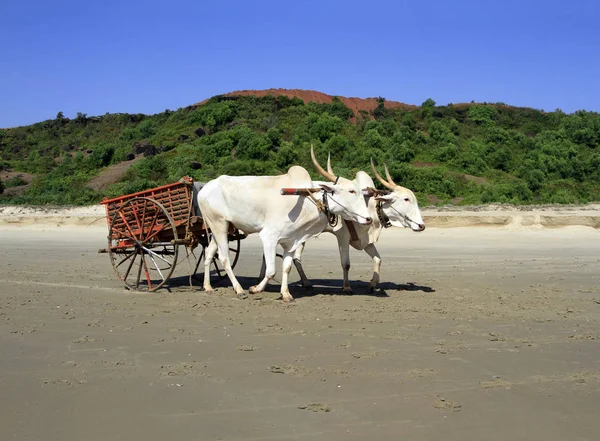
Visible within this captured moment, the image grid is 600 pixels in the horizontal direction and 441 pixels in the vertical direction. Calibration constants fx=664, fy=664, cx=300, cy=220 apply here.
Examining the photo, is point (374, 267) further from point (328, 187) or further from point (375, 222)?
point (328, 187)

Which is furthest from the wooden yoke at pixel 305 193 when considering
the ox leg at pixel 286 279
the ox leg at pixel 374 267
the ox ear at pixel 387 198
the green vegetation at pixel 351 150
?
the green vegetation at pixel 351 150

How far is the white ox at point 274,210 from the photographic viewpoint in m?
9.70

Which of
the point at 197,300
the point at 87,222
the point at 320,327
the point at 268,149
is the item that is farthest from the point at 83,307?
the point at 268,149

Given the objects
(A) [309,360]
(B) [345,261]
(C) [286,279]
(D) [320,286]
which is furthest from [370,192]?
(A) [309,360]

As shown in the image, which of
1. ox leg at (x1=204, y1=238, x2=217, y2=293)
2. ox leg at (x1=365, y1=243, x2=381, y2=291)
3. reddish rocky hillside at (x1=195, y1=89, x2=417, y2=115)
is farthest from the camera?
reddish rocky hillside at (x1=195, y1=89, x2=417, y2=115)

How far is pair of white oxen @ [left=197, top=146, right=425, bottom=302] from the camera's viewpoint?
383 inches

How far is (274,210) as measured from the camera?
9.95 metres

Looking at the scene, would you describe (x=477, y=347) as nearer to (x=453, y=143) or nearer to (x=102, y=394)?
(x=102, y=394)

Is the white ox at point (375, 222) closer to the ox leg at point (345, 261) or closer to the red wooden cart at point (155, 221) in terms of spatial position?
the ox leg at point (345, 261)

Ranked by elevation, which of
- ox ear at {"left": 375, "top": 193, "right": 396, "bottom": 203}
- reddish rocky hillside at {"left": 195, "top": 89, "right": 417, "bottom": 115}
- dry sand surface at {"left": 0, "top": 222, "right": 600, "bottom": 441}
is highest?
reddish rocky hillside at {"left": 195, "top": 89, "right": 417, "bottom": 115}

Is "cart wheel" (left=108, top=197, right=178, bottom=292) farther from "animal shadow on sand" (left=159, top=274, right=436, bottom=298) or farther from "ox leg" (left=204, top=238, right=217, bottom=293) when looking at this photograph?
"animal shadow on sand" (left=159, top=274, right=436, bottom=298)

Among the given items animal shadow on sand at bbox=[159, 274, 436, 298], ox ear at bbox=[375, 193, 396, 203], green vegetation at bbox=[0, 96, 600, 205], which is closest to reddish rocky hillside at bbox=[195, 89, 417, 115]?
green vegetation at bbox=[0, 96, 600, 205]

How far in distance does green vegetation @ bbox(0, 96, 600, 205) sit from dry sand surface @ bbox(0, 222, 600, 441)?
1847cm

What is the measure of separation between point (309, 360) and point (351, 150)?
1181 inches
